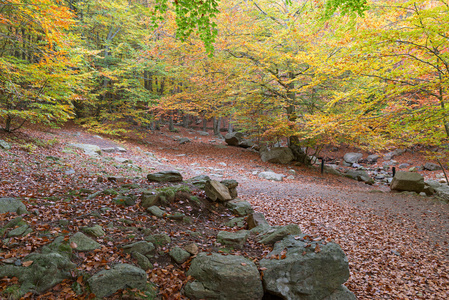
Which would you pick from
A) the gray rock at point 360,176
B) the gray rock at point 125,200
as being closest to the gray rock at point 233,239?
the gray rock at point 125,200

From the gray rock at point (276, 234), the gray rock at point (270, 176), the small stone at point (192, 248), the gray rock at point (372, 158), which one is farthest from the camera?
the gray rock at point (372, 158)

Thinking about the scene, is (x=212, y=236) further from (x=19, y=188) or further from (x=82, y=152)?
(x=82, y=152)

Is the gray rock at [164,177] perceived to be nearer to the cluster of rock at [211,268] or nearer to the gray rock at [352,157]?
the cluster of rock at [211,268]

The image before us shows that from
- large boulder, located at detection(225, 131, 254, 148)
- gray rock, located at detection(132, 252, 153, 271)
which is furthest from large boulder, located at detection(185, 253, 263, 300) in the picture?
large boulder, located at detection(225, 131, 254, 148)

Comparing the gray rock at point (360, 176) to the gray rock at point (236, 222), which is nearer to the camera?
the gray rock at point (236, 222)

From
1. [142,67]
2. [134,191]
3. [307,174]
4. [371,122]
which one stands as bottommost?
[307,174]

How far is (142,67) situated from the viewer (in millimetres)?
14883

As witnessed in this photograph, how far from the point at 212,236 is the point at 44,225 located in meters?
2.61

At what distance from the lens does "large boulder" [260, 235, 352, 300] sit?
10.9 feet

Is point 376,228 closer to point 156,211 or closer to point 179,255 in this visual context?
point 179,255

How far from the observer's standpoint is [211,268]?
129 inches

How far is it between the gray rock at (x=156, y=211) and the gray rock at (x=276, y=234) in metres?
1.92

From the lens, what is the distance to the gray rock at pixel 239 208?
5.85 m

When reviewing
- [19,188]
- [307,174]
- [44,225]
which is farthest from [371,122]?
[19,188]
